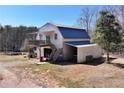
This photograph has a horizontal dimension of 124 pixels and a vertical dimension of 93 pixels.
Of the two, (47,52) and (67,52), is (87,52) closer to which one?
(67,52)

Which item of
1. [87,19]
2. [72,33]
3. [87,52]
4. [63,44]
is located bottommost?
[87,52]

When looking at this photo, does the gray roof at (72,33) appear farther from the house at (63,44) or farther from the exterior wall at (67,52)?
the exterior wall at (67,52)

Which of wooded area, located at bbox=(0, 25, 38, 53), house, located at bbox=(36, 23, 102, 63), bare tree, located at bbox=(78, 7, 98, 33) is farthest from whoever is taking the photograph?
wooded area, located at bbox=(0, 25, 38, 53)

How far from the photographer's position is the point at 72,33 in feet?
62.8

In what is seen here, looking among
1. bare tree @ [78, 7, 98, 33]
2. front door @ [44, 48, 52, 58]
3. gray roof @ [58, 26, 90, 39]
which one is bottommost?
front door @ [44, 48, 52, 58]

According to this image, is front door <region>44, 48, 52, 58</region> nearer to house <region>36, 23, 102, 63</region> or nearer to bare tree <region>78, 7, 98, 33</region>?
house <region>36, 23, 102, 63</region>

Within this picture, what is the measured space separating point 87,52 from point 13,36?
20037 millimetres

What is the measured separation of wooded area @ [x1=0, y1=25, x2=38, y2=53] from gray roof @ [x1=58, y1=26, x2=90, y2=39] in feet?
45.1

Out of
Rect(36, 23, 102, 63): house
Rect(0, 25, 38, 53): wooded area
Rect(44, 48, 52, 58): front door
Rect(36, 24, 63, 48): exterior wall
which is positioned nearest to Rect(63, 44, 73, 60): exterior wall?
Rect(36, 23, 102, 63): house

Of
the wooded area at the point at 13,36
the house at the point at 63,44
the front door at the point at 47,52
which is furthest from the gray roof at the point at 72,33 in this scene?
the wooded area at the point at 13,36

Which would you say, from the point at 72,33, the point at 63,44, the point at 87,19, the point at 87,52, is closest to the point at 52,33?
the point at 63,44

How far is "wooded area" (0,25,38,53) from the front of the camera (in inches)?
1265
